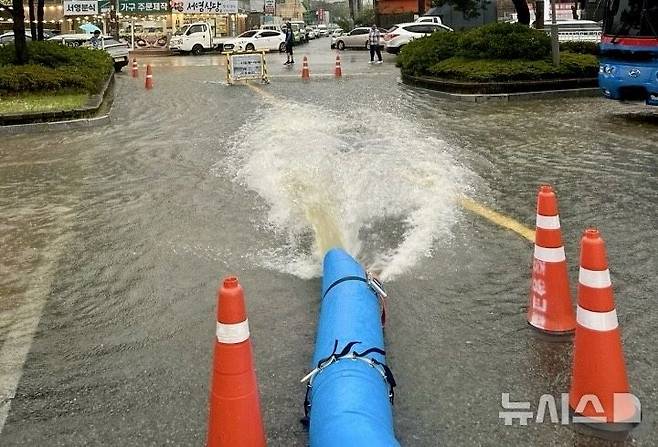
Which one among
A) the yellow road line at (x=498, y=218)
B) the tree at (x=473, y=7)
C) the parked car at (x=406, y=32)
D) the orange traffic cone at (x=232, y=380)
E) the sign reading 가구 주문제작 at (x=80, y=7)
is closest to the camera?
the orange traffic cone at (x=232, y=380)

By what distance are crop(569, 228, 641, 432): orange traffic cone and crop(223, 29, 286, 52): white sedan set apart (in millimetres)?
42549

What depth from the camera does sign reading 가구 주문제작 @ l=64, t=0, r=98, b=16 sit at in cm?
4856

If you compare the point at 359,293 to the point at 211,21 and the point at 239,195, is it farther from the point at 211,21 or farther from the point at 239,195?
the point at 211,21

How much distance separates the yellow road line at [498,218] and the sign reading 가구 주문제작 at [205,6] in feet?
164

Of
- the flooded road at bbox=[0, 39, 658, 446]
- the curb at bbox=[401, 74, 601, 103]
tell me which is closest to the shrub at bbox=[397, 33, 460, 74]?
the curb at bbox=[401, 74, 601, 103]

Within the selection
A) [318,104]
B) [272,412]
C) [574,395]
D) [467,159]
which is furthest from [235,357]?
[318,104]

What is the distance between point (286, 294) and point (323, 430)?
250 cm

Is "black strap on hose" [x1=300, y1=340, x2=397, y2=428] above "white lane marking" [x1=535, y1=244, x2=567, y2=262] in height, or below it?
below

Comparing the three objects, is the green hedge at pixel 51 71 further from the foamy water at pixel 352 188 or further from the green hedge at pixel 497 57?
the green hedge at pixel 497 57

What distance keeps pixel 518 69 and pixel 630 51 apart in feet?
15.6

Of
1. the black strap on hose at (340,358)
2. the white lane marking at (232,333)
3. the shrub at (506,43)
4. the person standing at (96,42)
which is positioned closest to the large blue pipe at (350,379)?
Answer: the black strap on hose at (340,358)

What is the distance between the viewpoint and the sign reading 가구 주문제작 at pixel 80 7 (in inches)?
1912

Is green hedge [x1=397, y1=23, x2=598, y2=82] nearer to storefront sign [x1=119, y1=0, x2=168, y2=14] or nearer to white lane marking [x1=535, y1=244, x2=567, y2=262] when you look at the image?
white lane marking [x1=535, y1=244, x2=567, y2=262]

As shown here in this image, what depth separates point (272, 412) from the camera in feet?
12.2
